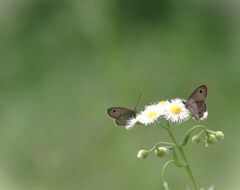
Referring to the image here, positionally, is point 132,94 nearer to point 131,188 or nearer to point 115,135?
point 115,135

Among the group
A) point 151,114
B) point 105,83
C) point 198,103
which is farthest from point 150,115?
point 105,83

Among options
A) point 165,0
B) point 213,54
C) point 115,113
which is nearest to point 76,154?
point 213,54

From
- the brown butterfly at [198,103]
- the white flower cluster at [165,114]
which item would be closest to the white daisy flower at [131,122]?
the white flower cluster at [165,114]

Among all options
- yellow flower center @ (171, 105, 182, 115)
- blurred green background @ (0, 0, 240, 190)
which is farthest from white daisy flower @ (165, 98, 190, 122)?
→ blurred green background @ (0, 0, 240, 190)

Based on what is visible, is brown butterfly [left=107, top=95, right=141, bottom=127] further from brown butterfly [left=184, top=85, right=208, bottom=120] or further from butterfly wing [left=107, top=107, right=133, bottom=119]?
brown butterfly [left=184, top=85, right=208, bottom=120]

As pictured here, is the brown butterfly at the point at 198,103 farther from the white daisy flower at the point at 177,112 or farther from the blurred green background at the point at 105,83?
the blurred green background at the point at 105,83

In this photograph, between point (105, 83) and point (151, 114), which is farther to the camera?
point (105, 83)

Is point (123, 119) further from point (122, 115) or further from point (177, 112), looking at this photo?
point (177, 112)
